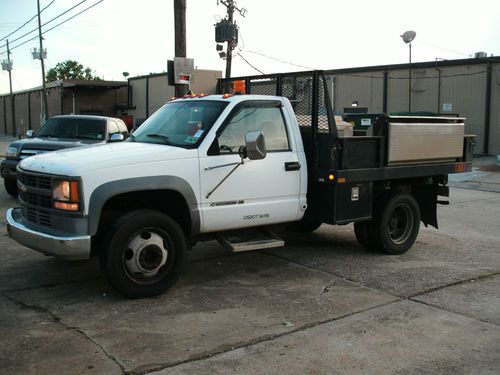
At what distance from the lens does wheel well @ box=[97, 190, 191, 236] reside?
5477 millimetres

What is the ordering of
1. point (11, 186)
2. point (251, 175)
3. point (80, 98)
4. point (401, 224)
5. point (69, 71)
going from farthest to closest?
1. point (69, 71)
2. point (80, 98)
3. point (11, 186)
4. point (401, 224)
5. point (251, 175)

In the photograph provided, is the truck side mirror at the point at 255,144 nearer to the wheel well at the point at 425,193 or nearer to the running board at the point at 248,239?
the running board at the point at 248,239

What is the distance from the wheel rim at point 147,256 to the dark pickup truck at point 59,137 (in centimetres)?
606

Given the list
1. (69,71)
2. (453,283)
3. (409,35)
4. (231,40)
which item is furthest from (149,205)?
(69,71)

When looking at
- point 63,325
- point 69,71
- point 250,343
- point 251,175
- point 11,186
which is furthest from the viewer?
point 69,71

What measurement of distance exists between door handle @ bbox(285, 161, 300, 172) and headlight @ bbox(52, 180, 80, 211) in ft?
7.92

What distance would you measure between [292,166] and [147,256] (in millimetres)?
1992

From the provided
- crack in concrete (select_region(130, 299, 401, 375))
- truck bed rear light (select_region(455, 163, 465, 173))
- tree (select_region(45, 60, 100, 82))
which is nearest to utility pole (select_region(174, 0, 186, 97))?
truck bed rear light (select_region(455, 163, 465, 173))

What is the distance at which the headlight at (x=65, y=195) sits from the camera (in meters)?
4.98

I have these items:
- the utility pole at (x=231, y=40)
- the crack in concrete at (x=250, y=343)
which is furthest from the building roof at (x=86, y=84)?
the crack in concrete at (x=250, y=343)

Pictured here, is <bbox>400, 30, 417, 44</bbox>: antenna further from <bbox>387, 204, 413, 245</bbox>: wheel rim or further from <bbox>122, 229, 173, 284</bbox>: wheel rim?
<bbox>122, 229, 173, 284</bbox>: wheel rim

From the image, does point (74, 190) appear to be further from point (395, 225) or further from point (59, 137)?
point (59, 137)

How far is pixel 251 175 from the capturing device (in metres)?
5.99

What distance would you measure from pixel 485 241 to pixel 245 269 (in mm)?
4064
